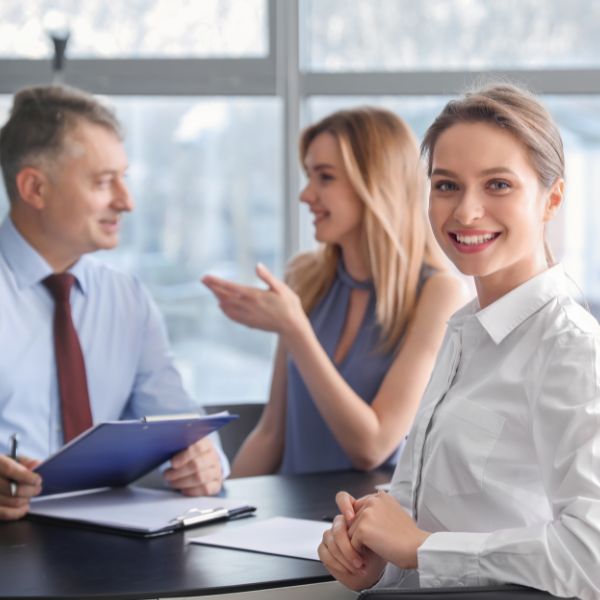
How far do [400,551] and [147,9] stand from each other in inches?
141

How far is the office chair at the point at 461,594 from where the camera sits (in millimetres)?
1321

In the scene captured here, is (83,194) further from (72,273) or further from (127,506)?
(127,506)

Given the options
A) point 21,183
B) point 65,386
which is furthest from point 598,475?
point 21,183

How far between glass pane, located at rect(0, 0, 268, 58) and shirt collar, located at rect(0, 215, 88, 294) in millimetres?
2098

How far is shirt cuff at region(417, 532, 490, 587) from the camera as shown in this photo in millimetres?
1441

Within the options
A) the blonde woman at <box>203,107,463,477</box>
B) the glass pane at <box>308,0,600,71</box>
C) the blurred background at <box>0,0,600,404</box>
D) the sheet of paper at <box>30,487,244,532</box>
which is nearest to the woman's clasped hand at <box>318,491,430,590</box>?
the sheet of paper at <box>30,487,244,532</box>

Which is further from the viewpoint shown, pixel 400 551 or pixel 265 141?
pixel 265 141

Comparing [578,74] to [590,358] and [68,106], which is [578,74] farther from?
[590,358]

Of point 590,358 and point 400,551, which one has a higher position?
point 590,358

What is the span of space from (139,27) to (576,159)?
192 cm

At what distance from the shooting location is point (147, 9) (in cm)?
463

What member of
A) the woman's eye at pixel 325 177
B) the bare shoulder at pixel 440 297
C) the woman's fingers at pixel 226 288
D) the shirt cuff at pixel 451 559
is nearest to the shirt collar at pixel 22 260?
the woman's fingers at pixel 226 288

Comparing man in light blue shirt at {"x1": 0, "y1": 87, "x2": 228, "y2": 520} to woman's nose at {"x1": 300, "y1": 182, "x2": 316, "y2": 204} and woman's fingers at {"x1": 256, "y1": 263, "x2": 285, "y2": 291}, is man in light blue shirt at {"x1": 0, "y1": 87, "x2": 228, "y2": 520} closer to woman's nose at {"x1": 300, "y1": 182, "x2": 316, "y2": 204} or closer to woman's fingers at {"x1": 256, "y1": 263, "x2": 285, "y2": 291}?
woman's fingers at {"x1": 256, "y1": 263, "x2": 285, "y2": 291}

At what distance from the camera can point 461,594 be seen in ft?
4.33
